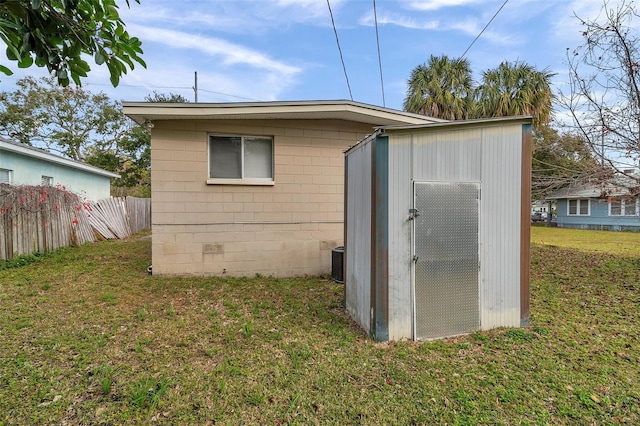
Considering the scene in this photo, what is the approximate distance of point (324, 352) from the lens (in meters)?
3.17

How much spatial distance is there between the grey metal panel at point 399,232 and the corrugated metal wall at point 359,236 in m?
0.28

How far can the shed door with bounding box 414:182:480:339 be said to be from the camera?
11.2ft

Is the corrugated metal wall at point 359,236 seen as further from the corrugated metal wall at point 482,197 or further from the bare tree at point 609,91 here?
the bare tree at point 609,91

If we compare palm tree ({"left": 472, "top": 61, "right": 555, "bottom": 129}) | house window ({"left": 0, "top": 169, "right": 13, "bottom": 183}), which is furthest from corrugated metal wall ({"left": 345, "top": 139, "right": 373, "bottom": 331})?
palm tree ({"left": 472, "top": 61, "right": 555, "bottom": 129})

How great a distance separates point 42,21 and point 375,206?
2906 millimetres

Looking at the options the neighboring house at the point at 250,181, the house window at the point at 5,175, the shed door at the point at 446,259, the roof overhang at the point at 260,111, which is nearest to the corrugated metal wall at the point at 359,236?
the shed door at the point at 446,259

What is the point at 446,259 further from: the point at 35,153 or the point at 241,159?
the point at 35,153

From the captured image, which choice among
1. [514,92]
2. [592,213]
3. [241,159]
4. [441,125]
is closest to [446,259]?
[441,125]

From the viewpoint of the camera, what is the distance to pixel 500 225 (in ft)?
11.9

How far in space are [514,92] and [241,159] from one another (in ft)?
40.2

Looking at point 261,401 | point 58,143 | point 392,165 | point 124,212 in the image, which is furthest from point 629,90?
point 58,143

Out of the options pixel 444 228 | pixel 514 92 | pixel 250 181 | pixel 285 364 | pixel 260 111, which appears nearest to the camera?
pixel 285 364

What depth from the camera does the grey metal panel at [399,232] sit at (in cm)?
333

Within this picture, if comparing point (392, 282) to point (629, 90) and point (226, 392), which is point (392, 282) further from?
point (629, 90)
